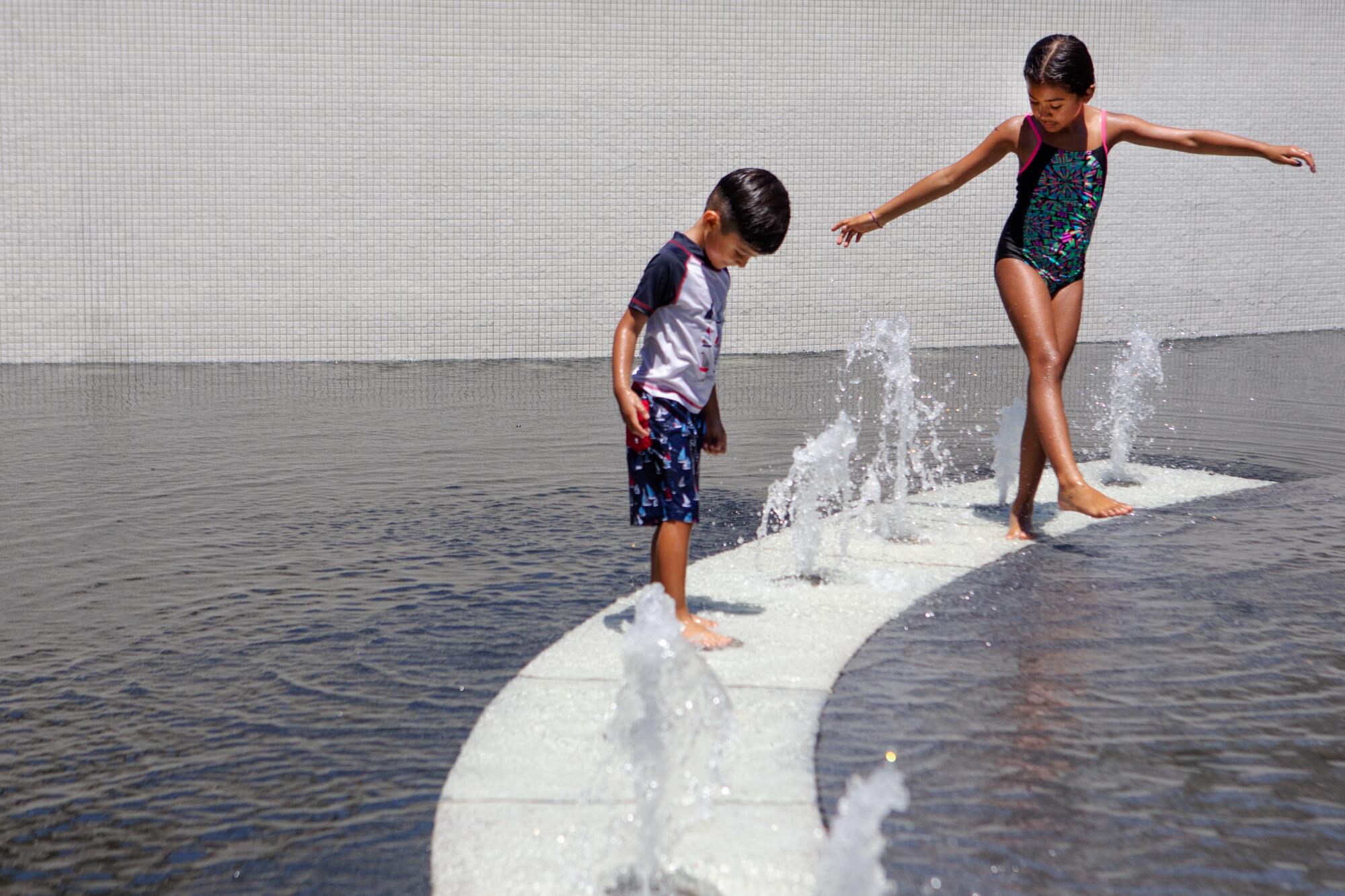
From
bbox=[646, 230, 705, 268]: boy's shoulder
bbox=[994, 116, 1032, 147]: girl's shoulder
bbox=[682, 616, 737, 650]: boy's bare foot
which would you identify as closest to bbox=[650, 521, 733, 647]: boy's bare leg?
bbox=[682, 616, 737, 650]: boy's bare foot

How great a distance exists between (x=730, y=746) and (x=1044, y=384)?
222 centimetres

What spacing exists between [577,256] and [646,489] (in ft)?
27.7

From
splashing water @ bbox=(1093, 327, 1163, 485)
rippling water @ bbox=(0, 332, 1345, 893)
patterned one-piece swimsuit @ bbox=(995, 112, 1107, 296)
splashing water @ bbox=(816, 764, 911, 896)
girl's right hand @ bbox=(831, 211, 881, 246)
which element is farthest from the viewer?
splashing water @ bbox=(1093, 327, 1163, 485)

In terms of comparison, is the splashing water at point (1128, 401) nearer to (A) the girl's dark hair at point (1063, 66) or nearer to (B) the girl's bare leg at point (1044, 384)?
(B) the girl's bare leg at point (1044, 384)

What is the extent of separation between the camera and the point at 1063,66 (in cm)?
448

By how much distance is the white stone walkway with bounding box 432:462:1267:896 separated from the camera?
233cm

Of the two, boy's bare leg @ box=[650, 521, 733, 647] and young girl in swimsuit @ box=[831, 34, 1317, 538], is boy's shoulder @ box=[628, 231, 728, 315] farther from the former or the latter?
young girl in swimsuit @ box=[831, 34, 1317, 538]

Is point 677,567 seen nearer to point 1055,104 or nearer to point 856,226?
point 856,226

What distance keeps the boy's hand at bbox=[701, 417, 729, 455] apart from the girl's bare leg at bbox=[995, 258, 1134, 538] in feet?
4.05

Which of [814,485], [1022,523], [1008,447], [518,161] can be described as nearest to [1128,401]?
[1008,447]

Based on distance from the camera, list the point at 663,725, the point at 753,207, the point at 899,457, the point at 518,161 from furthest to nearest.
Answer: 1. the point at 518,161
2. the point at 899,457
3. the point at 753,207
4. the point at 663,725

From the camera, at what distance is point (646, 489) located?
11.5 feet

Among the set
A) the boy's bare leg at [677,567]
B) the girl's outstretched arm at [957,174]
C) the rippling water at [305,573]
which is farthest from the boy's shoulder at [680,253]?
the girl's outstretched arm at [957,174]

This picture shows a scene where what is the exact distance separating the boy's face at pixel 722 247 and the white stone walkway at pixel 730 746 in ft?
3.09
